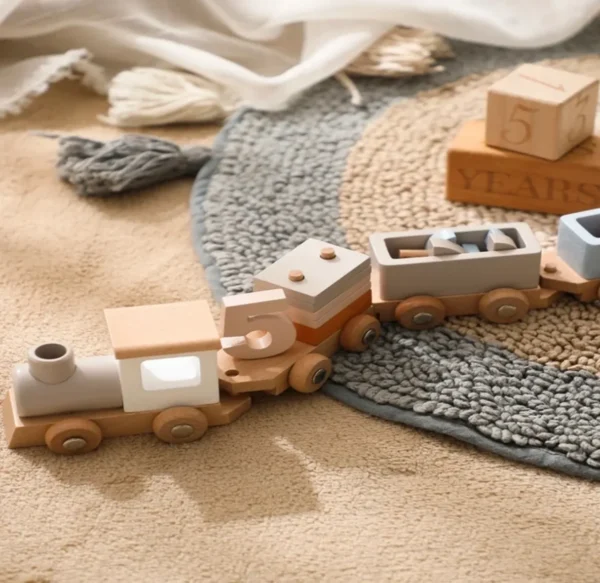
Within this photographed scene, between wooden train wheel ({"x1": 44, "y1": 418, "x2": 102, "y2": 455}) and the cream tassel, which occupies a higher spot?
the cream tassel

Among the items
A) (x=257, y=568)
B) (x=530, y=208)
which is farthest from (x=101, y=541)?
(x=530, y=208)

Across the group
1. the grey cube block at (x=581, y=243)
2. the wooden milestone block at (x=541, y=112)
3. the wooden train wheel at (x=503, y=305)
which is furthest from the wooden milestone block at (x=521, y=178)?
the wooden train wheel at (x=503, y=305)

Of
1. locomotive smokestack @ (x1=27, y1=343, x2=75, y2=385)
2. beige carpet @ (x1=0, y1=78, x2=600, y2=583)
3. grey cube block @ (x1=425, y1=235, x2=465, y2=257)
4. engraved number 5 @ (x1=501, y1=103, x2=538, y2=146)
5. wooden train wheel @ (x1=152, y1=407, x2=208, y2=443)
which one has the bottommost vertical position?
beige carpet @ (x1=0, y1=78, x2=600, y2=583)

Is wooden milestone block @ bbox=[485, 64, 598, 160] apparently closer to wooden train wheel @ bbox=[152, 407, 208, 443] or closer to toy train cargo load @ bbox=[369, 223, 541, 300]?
toy train cargo load @ bbox=[369, 223, 541, 300]

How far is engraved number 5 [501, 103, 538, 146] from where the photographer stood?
136 cm

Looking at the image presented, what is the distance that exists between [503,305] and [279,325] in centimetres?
26

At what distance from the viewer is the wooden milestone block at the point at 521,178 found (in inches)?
54.2

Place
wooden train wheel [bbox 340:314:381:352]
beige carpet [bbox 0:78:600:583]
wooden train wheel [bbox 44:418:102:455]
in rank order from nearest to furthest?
beige carpet [bbox 0:78:600:583], wooden train wheel [bbox 44:418:102:455], wooden train wheel [bbox 340:314:381:352]

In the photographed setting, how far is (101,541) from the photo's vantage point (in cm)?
96

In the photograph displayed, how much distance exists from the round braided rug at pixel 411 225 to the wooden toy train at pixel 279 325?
0.10ft

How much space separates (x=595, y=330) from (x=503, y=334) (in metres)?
0.10

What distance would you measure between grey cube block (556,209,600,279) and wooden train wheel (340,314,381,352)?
24 centimetres

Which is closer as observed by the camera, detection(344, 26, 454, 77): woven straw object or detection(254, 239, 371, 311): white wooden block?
detection(254, 239, 371, 311): white wooden block

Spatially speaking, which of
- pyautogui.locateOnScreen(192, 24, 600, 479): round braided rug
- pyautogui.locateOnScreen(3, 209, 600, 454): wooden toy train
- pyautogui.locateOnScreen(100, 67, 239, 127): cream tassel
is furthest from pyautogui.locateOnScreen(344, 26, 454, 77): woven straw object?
pyautogui.locateOnScreen(3, 209, 600, 454): wooden toy train
